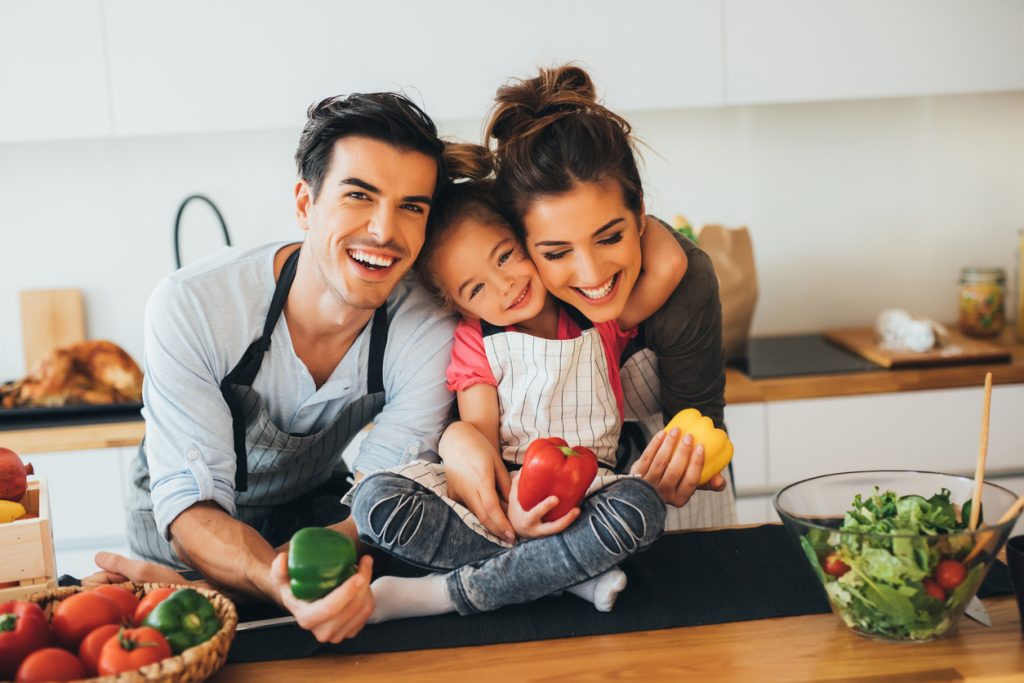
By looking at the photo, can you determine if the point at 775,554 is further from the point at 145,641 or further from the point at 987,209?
the point at 987,209

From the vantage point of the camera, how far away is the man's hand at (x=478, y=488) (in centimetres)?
137

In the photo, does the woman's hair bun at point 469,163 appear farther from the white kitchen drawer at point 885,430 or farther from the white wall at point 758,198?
the white wall at point 758,198

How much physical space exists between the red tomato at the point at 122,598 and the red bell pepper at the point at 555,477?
483mm

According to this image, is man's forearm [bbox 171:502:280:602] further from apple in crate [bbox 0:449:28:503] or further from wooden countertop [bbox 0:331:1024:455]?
wooden countertop [bbox 0:331:1024:455]

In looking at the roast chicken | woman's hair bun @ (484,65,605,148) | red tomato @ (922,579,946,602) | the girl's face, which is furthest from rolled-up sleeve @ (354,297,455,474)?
the roast chicken

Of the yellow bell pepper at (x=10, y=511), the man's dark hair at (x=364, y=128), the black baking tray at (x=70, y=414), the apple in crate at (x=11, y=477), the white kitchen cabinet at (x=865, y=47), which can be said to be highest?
the white kitchen cabinet at (x=865, y=47)

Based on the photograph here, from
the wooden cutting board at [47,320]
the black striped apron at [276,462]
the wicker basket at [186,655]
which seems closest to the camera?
the wicker basket at [186,655]

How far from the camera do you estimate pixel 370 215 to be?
5.16 ft

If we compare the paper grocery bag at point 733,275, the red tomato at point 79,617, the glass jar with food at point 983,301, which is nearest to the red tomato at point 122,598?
the red tomato at point 79,617

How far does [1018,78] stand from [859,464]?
3.81ft

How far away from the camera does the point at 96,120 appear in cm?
262

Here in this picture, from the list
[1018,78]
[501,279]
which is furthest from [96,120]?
[1018,78]

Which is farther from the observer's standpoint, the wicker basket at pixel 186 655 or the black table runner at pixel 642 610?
the black table runner at pixel 642 610

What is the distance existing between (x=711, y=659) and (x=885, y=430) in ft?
5.42
